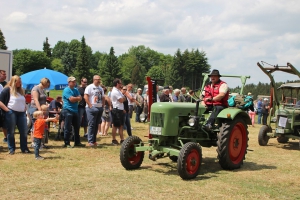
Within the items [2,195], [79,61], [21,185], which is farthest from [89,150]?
[79,61]

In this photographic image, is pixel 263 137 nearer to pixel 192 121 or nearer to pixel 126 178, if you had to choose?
pixel 192 121

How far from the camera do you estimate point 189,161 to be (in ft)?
20.3

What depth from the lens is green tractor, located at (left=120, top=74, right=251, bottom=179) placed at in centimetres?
632

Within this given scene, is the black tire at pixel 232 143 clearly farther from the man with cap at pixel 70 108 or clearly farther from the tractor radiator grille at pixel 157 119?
the man with cap at pixel 70 108

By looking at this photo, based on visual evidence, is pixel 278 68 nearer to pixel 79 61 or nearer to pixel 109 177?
pixel 109 177

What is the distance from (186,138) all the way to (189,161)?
740mm

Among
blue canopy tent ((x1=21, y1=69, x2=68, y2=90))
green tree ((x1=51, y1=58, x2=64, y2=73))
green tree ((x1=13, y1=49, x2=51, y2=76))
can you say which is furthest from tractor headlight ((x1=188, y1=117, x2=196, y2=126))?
green tree ((x1=51, y1=58, x2=64, y2=73))

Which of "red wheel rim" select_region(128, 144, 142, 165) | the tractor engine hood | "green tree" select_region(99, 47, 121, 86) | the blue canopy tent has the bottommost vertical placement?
"red wheel rim" select_region(128, 144, 142, 165)

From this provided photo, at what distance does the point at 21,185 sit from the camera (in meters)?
5.54

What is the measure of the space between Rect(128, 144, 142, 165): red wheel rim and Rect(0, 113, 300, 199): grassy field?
0.21 metres

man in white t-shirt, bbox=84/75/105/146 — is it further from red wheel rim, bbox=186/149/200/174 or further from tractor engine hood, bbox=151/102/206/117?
red wheel rim, bbox=186/149/200/174

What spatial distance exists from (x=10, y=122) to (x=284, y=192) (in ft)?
18.8

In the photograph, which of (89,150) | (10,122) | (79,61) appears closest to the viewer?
(10,122)

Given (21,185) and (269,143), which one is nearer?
(21,185)
